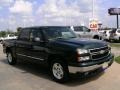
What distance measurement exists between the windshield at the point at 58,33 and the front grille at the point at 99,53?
159 cm

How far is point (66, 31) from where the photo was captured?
9750 millimetres

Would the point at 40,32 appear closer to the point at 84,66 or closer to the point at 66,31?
the point at 66,31

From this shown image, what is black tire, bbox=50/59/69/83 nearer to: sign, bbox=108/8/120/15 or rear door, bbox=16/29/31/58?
rear door, bbox=16/29/31/58

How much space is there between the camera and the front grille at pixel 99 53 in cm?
785

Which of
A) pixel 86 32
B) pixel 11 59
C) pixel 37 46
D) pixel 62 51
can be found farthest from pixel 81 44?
pixel 86 32

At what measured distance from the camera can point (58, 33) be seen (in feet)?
30.7

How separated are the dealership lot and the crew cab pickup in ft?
1.39

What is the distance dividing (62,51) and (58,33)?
1.50 metres

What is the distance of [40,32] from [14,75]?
1.98m

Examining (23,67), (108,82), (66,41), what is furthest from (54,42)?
(23,67)

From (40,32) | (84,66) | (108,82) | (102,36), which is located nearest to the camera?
(84,66)

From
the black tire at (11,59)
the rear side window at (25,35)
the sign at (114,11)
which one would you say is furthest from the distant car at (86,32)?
the sign at (114,11)

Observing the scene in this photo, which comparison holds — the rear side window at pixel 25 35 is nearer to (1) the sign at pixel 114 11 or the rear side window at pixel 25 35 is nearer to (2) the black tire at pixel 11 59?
(2) the black tire at pixel 11 59

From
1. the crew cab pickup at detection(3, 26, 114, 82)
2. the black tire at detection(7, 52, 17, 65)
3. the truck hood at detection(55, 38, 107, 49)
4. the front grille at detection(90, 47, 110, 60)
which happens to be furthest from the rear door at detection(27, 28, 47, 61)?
the black tire at detection(7, 52, 17, 65)
